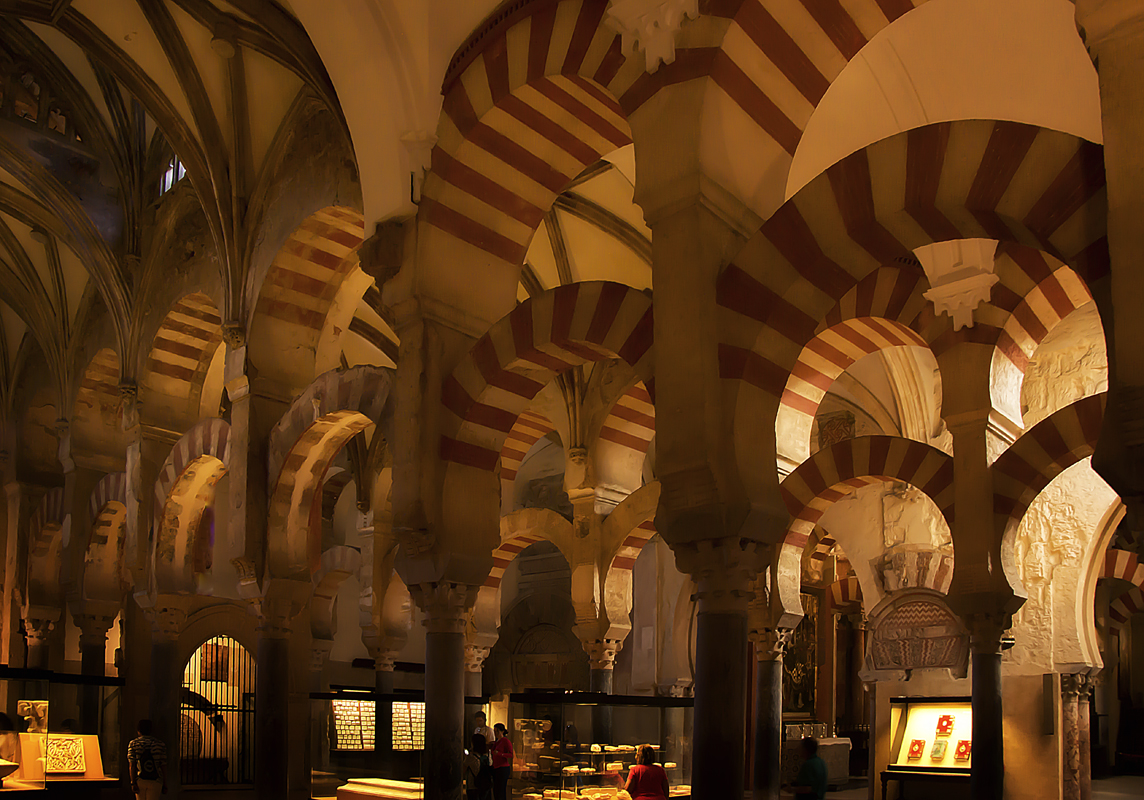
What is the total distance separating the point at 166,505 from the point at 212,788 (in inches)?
119

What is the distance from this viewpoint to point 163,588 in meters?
10.5

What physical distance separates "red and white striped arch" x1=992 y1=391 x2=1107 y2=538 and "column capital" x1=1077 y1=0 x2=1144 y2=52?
14.5 feet

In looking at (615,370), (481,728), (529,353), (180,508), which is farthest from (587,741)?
(180,508)

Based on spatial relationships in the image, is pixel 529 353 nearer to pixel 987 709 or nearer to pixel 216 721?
pixel 987 709

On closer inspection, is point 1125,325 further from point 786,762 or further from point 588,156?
point 786,762

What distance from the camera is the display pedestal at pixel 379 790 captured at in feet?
24.0

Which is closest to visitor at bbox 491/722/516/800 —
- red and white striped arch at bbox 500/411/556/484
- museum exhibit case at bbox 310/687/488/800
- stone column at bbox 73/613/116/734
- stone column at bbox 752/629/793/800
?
museum exhibit case at bbox 310/687/488/800

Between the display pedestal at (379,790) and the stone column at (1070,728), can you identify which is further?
the stone column at (1070,728)

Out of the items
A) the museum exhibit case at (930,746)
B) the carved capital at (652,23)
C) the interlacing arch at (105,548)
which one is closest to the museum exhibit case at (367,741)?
the interlacing arch at (105,548)

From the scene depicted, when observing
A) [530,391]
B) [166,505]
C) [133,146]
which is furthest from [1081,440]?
[133,146]

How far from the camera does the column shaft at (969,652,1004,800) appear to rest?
698cm

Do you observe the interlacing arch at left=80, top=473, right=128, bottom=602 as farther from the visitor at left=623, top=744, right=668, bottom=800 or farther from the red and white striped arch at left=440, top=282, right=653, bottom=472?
the visitor at left=623, top=744, right=668, bottom=800

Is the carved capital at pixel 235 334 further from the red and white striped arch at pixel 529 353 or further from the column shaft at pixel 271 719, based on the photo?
the red and white striped arch at pixel 529 353

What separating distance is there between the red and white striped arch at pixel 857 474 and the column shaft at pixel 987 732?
124 cm
